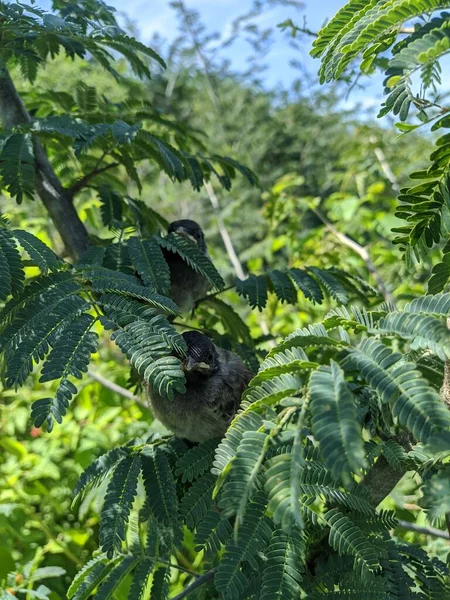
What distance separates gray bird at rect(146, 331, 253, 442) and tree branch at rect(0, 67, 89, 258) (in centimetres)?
49

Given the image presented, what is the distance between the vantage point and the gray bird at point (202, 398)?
1558 millimetres

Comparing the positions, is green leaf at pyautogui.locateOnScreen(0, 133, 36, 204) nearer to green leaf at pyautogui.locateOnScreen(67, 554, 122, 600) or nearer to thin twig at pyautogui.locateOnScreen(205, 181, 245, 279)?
green leaf at pyautogui.locateOnScreen(67, 554, 122, 600)

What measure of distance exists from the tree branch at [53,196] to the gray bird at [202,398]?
0.49 meters

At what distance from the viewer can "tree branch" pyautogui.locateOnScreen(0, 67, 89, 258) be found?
1.75 meters

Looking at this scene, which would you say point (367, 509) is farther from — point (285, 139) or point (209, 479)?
point (285, 139)

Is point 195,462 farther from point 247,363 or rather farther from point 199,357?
point 247,363

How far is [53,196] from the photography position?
5.84ft

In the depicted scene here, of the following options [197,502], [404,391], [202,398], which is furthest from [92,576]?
[404,391]

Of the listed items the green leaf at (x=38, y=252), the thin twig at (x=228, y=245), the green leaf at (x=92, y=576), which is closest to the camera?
the green leaf at (x=38, y=252)

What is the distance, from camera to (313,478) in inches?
48.2

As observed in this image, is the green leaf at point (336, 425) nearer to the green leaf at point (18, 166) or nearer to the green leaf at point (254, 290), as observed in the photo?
the green leaf at point (254, 290)

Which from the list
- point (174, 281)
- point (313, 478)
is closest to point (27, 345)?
point (313, 478)

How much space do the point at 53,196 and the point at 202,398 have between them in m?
0.77

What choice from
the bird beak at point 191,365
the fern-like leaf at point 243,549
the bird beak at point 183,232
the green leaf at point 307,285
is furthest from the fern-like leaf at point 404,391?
the bird beak at point 183,232
